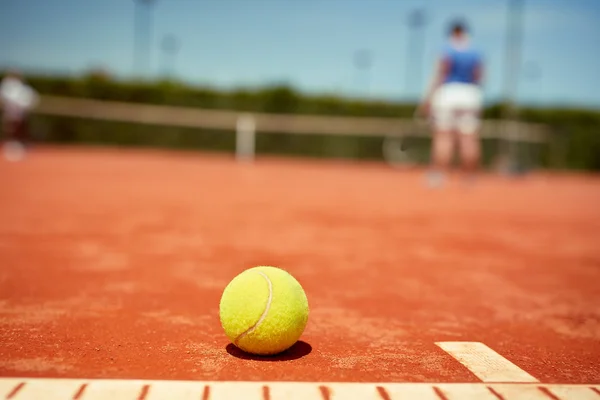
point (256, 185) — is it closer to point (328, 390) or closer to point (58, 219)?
point (58, 219)

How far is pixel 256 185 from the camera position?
10.6 meters

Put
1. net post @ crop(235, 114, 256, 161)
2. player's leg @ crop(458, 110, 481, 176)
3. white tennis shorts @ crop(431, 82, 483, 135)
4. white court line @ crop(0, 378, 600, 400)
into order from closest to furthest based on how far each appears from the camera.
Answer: white court line @ crop(0, 378, 600, 400) → white tennis shorts @ crop(431, 82, 483, 135) → player's leg @ crop(458, 110, 481, 176) → net post @ crop(235, 114, 256, 161)

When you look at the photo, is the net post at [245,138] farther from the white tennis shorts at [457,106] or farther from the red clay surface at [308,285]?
the red clay surface at [308,285]

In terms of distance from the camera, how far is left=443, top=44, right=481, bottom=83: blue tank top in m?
8.39

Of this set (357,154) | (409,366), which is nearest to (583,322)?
(409,366)

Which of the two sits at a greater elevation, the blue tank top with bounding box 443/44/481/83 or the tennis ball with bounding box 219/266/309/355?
the blue tank top with bounding box 443/44/481/83

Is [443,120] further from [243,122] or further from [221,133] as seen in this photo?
[221,133]

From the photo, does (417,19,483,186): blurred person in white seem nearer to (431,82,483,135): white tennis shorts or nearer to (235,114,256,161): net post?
(431,82,483,135): white tennis shorts

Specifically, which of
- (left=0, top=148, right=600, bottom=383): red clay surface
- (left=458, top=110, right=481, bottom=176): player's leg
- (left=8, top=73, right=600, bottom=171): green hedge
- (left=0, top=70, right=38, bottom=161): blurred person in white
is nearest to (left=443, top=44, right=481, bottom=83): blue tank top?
(left=458, top=110, right=481, bottom=176): player's leg

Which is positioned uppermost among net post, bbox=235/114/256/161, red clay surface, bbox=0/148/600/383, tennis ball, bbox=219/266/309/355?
net post, bbox=235/114/256/161

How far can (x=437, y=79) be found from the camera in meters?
8.58

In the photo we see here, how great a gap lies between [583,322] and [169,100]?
2016 centimetres

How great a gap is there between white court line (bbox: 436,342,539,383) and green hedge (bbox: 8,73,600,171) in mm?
18443

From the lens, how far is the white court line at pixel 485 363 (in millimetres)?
2041
